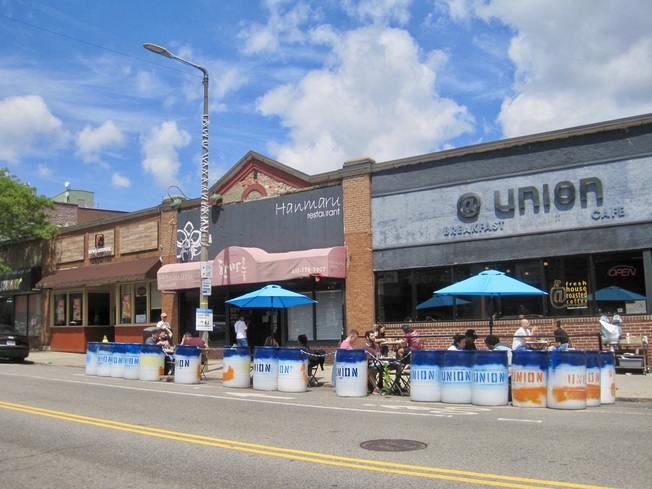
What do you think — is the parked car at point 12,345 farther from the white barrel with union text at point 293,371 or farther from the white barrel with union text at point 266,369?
the white barrel with union text at point 293,371

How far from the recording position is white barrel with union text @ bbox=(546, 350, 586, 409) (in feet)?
37.5

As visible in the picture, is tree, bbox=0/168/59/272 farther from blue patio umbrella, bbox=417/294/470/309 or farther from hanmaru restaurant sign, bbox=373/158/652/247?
blue patio umbrella, bbox=417/294/470/309

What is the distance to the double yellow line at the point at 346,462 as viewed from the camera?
6191 millimetres

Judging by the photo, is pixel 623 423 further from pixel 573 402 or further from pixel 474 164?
pixel 474 164

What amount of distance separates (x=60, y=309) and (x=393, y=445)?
89.3 ft

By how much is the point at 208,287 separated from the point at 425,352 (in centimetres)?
841

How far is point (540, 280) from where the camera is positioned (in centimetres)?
1798

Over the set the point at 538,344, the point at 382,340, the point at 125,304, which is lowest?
the point at 538,344

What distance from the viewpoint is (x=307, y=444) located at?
831 cm

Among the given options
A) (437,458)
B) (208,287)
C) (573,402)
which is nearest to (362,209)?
(208,287)

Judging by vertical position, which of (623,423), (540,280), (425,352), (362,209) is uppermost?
(362,209)

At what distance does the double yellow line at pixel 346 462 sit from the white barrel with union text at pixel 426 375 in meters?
5.32

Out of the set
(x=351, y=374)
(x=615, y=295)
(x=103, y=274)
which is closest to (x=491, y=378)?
(x=351, y=374)

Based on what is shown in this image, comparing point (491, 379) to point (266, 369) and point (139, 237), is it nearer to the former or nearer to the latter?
point (266, 369)
